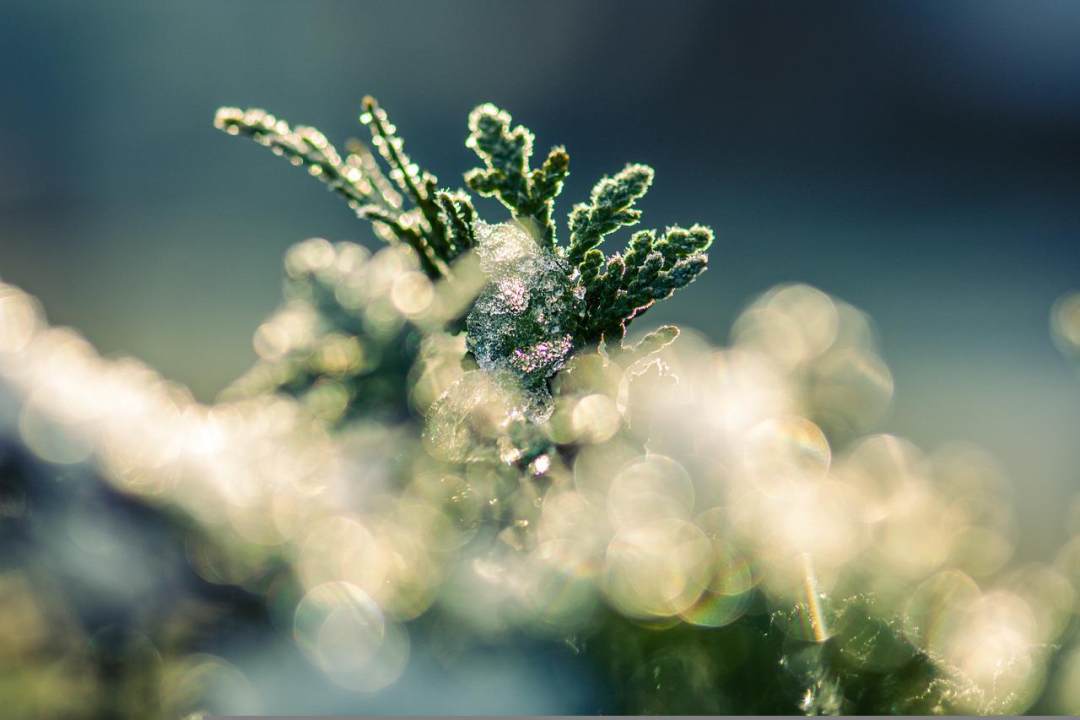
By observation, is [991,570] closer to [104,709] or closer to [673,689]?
[673,689]

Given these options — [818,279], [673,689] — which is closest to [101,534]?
[673,689]

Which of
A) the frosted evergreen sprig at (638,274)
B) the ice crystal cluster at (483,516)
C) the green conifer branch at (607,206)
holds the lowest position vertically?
the ice crystal cluster at (483,516)

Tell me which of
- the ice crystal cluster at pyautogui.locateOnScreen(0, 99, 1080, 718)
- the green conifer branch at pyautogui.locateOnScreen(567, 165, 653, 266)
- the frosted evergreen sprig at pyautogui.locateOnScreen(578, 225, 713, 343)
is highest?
the green conifer branch at pyautogui.locateOnScreen(567, 165, 653, 266)

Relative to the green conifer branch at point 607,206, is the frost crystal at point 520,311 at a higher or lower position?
lower

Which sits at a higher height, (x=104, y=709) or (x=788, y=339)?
(x=788, y=339)

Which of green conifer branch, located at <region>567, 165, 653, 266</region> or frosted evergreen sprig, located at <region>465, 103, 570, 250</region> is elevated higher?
frosted evergreen sprig, located at <region>465, 103, 570, 250</region>
